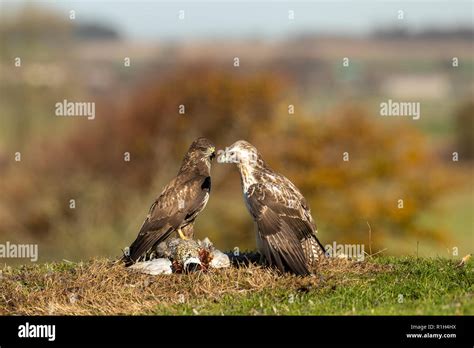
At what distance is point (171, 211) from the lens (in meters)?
14.1

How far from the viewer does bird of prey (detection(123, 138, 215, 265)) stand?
13781 millimetres

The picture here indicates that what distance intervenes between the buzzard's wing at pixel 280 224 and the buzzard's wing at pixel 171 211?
169cm

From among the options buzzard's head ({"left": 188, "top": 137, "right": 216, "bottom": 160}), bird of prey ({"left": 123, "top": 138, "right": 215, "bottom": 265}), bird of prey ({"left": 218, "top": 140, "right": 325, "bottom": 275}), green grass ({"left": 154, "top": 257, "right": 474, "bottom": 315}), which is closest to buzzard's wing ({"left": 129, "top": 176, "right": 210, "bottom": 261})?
bird of prey ({"left": 123, "top": 138, "right": 215, "bottom": 265})

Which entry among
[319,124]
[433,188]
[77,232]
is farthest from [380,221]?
[77,232]

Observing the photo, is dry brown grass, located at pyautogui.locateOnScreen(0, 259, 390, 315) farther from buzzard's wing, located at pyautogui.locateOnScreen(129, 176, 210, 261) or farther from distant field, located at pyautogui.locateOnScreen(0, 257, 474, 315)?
buzzard's wing, located at pyautogui.locateOnScreen(129, 176, 210, 261)

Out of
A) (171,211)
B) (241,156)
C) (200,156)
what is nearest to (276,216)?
(241,156)

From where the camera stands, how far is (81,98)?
4041 centimetres

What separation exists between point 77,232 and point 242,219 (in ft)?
27.1

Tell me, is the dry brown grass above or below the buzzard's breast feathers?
below

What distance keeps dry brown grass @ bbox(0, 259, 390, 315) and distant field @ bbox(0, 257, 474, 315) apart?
1 cm

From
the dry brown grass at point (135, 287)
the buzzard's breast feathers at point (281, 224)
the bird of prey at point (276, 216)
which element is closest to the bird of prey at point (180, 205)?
the dry brown grass at point (135, 287)

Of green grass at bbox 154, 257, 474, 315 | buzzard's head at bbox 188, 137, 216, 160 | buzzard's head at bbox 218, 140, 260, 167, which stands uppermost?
buzzard's head at bbox 188, 137, 216, 160

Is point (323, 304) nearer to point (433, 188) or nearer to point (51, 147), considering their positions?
point (433, 188)

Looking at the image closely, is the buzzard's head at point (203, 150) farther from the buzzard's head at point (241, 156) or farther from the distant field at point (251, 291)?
the distant field at point (251, 291)
